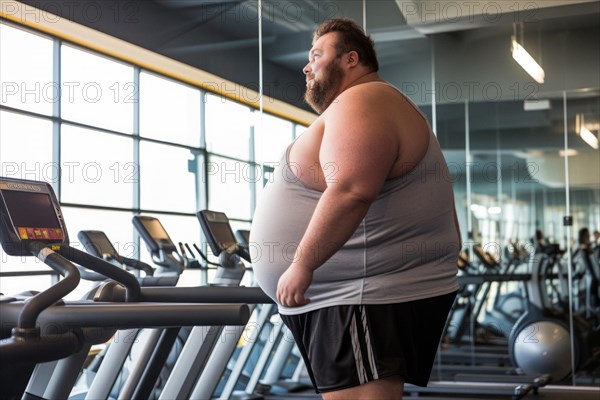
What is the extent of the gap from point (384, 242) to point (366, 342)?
0.74ft

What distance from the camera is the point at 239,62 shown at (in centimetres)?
589

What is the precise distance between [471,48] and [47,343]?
510 centimetres

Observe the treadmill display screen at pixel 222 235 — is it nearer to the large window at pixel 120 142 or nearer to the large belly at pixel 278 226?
the large belly at pixel 278 226

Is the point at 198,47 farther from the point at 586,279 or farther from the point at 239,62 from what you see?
the point at 586,279

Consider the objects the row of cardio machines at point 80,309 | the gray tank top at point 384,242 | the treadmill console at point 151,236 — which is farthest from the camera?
the treadmill console at point 151,236

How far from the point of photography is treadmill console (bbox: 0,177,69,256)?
1982 millimetres

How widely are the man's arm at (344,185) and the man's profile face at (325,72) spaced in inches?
9.8

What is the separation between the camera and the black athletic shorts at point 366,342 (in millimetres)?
1793

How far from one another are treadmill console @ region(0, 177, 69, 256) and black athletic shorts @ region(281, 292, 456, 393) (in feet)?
2.23

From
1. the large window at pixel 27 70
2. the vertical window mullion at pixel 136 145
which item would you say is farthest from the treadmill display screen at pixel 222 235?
the vertical window mullion at pixel 136 145

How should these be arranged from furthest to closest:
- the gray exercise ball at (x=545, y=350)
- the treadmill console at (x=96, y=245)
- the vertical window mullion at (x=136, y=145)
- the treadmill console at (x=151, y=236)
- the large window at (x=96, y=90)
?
1. the vertical window mullion at (x=136, y=145)
2. the large window at (x=96, y=90)
3. the gray exercise ball at (x=545, y=350)
4. the treadmill console at (x=151, y=236)
5. the treadmill console at (x=96, y=245)

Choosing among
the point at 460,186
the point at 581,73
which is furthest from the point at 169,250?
the point at 581,73

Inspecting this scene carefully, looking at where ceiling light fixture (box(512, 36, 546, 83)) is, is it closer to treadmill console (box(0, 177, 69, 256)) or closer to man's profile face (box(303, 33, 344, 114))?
man's profile face (box(303, 33, 344, 114))

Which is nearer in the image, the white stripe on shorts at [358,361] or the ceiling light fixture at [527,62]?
the white stripe on shorts at [358,361]
